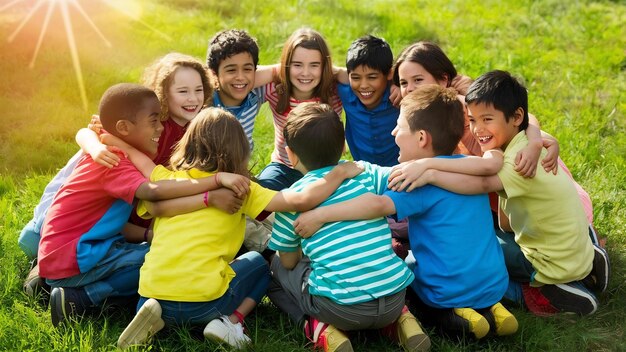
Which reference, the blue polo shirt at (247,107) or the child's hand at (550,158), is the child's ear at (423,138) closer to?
the child's hand at (550,158)

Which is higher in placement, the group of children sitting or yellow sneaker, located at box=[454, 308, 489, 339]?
the group of children sitting

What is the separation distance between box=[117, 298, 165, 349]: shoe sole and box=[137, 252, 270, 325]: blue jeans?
0.24 feet

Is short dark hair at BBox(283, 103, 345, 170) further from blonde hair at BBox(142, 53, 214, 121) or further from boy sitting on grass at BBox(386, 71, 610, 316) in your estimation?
blonde hair at BBox(142, 53, 214, 121)

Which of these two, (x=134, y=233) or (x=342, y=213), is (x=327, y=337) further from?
(x=134, y=233)

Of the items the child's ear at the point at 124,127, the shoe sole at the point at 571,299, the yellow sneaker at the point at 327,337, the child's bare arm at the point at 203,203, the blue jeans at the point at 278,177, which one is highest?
the child's ear at the point at 124,127

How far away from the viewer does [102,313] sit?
3736mm

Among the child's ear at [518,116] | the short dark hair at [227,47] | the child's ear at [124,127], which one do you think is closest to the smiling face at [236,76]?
the short dark hair at [227,47]

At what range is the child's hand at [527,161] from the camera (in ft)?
12.0

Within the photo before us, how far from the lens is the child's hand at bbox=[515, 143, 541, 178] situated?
12.0 ft

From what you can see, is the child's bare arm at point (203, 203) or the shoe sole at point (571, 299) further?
the shoe sole at point (571, 299)

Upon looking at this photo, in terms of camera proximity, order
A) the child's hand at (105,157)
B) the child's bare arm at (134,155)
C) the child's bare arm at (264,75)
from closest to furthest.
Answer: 1. the child's hand at (105,157)
2. the child's bare arm at (134,155)
3. the child's bare arm at (264,75)

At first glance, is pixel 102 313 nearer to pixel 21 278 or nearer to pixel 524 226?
pixel 21 278

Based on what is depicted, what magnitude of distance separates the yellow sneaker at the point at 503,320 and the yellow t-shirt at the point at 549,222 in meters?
0.44

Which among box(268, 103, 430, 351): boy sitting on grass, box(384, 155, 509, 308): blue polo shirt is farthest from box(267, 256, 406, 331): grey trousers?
box(384, 155, 509, 308): blue polo shirt
